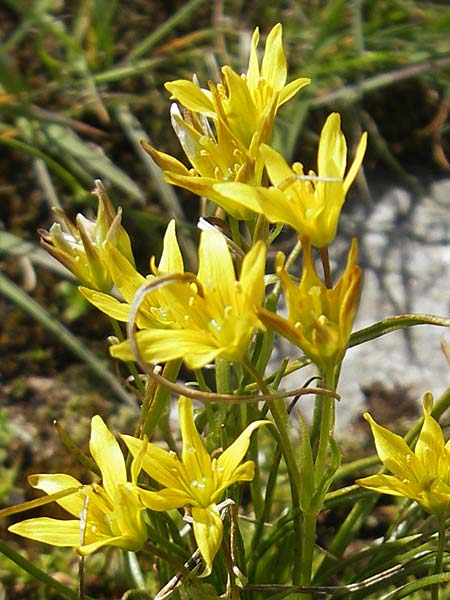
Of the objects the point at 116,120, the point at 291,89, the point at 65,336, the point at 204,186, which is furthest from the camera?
the point at 116,120

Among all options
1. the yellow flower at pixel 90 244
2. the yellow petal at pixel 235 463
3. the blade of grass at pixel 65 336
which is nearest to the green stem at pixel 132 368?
the yellow flower at pixel 90 244

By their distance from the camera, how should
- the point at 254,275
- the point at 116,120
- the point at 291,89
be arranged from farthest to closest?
the point at 116,120 < the point at 291,89 < the point at 254,275

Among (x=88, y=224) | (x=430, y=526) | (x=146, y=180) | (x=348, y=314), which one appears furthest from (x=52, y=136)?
(x=348, y=314)

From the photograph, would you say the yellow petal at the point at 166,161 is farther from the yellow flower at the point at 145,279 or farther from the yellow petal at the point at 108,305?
the yellow petal at the point at 108,305

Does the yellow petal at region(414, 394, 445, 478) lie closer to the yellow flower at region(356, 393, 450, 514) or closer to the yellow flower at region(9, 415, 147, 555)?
the yellow flower at region(356, 393, 450, 514)

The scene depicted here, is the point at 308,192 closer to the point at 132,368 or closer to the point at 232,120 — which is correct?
the point at 232,120

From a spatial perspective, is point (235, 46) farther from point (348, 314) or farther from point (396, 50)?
point (348, 314)

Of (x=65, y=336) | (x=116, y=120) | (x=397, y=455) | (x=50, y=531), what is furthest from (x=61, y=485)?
(x=116, y=120)
